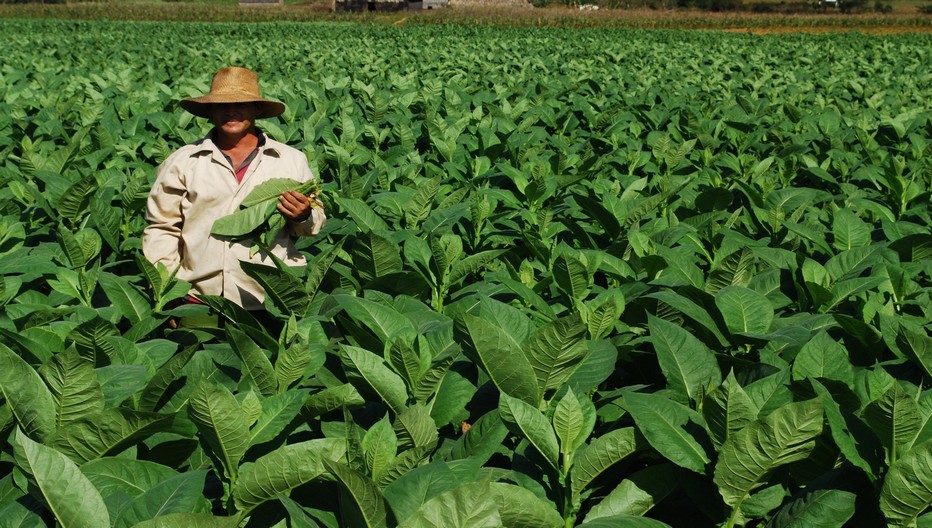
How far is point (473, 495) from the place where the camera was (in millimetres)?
1230

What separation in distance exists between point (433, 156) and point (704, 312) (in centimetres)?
352

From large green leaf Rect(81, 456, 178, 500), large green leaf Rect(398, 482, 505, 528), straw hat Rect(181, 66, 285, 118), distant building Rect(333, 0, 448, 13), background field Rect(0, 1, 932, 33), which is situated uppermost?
distant building Rect(333, 0, 448, 13)

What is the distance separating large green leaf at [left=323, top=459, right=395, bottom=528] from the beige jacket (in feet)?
8.50

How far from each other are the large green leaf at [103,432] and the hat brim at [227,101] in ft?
8.17

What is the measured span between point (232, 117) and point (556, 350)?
2.67 m

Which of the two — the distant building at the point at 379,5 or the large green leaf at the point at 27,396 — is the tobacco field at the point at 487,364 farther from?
the distant building at the point at 379,5

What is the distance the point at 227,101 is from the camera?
3.97 meters

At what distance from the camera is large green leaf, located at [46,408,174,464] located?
1.70 m

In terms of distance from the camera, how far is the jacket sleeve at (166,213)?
12.9ft

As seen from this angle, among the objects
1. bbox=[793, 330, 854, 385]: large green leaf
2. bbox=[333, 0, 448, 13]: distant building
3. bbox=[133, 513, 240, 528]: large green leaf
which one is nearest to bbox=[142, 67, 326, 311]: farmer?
bbox=[793, 330, 854, 385]: large green leaf

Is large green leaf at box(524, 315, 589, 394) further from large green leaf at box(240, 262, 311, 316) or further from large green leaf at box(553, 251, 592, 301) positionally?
large green leaf at box(240, 262, 311, 316)

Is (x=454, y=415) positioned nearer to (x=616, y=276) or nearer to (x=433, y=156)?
(x=616, y=276)

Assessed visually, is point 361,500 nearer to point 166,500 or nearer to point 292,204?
point 166,500

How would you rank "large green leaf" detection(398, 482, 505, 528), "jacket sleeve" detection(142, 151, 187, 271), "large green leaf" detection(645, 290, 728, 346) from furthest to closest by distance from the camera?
1. "jacket sleeve" detection(142, 151, 187, 271)
2. "large green leaf" detection(645, 290, 728, 346)
3. "large green leaf" detection(398, 482, 505, 528)
